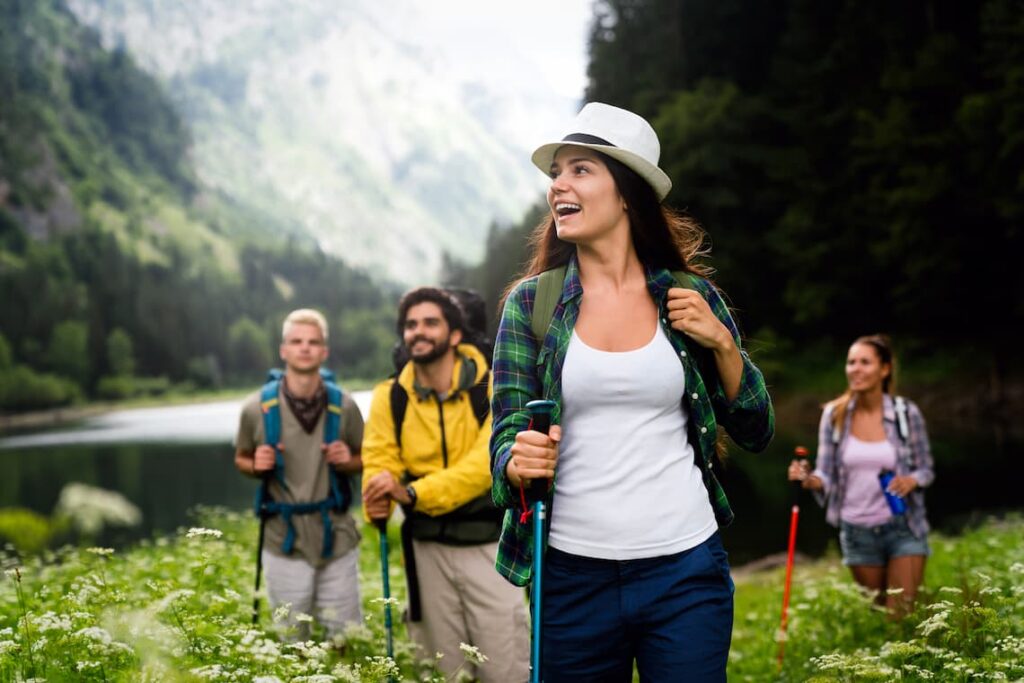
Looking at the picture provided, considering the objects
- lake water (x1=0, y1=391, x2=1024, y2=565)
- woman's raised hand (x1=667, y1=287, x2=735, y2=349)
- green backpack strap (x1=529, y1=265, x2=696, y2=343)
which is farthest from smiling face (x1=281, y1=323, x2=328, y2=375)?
woman's raised hand (x1=667, y1=287, x2=735, y2=349)

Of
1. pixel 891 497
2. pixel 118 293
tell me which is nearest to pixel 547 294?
pixel 891 497

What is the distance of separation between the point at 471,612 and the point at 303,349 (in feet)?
6.73

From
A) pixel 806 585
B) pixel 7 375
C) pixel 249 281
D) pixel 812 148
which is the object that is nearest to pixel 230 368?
pixel 7 375

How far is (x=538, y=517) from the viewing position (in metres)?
2.77

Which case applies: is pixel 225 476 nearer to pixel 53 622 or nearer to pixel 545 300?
pixel 53 622

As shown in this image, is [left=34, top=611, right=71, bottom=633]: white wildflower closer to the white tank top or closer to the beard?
the white tank top

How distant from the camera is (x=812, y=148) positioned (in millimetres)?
38781

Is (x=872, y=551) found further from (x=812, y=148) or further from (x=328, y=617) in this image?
(x=812, y=148)

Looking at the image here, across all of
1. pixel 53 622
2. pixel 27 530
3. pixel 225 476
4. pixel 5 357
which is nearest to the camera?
pixel 53 622

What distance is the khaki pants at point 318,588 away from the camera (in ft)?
19.4

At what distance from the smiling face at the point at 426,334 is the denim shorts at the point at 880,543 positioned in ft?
10.6

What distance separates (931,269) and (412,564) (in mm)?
29735

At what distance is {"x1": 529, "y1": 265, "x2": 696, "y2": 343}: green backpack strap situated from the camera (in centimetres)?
293

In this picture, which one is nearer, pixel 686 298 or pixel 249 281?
pixel 686 298
